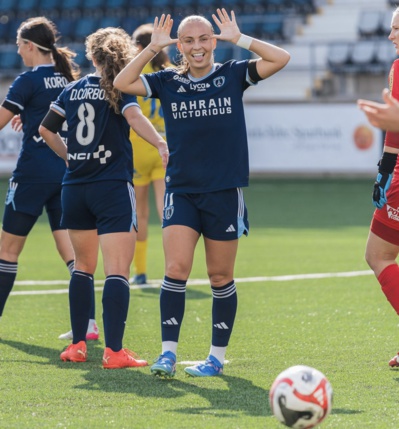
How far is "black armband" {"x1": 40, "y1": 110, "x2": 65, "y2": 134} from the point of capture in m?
6.40

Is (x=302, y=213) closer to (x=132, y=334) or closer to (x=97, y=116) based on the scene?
(x=132, y=334)

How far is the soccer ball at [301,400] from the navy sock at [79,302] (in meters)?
2.29

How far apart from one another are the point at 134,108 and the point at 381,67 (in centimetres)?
1931

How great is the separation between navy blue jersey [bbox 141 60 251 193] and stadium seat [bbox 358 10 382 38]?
67.6 ft

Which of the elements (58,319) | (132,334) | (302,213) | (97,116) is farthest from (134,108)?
(302,213)

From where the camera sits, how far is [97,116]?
6.21 m

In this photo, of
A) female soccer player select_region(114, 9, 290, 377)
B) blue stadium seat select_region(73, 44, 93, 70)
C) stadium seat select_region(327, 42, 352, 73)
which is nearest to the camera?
female soccer player select_region(114, 9, 290, 377)

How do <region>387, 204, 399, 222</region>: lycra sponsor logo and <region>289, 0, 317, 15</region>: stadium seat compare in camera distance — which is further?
<region>289, 0, 317, 15</region>: stadium seat

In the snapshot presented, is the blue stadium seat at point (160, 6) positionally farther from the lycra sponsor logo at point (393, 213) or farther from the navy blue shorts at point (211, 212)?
the lycra sponsor logo at point (393, 213)

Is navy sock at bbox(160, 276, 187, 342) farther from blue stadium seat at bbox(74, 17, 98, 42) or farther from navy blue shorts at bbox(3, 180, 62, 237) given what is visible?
blue stadium seat at bbox(74, 17, 98, 42)

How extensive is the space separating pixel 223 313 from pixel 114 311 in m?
0.67

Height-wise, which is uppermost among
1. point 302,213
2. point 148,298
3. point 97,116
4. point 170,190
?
point 97,116

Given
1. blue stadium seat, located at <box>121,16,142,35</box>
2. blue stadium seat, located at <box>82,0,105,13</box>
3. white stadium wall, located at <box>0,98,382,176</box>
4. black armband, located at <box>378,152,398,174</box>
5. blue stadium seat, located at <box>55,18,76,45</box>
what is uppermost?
black armband, located at <box>378,152,398,174</box>

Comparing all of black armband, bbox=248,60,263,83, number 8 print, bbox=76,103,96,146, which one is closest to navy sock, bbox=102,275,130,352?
number 8 print, bbox=76,103,96,146
